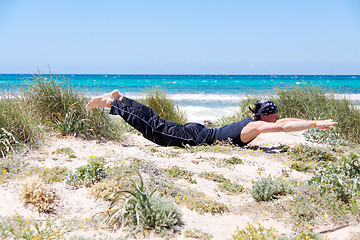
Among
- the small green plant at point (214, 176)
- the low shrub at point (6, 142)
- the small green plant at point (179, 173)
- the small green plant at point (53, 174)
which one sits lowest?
the small green plant at point (214, 176)

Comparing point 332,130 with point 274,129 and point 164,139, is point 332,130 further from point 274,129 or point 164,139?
point 164,139

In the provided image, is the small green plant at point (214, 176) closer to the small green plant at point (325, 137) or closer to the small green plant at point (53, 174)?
the small green plant at point (53, 174)

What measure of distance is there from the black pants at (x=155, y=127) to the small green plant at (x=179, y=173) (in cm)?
131

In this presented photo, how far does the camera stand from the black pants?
523 centimetres

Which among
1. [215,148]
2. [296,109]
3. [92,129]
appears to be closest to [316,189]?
[215,148]

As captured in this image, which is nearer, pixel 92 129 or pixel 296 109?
pixel 92 129

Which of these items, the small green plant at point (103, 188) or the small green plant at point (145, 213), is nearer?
the small green plant at point (145, 213)

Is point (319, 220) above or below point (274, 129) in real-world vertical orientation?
below

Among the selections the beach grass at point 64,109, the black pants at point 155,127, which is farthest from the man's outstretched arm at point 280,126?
the beach grass at point 64,109

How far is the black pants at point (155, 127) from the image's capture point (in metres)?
5.23

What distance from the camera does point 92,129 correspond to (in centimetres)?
575

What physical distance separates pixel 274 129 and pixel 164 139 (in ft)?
6.03

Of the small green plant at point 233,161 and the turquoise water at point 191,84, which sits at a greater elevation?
the turquoise water at point 191,84

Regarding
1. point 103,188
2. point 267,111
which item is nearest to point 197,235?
point 103,188
